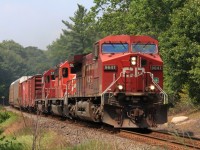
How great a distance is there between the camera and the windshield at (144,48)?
17.2 m

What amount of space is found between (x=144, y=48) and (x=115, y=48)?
1.13 m

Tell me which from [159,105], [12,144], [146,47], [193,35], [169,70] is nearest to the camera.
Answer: [12,144]

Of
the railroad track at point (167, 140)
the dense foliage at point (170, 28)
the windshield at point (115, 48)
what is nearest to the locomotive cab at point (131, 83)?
the windshield at point (115, 48)

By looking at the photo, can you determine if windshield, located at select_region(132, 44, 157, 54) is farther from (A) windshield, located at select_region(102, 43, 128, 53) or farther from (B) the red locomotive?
(A) windshield, located at select_region(102, 43, 128, 53)

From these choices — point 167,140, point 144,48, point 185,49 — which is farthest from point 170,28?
point 167,140

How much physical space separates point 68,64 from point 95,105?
7.52m

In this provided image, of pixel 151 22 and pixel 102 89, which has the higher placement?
pixel 151 22

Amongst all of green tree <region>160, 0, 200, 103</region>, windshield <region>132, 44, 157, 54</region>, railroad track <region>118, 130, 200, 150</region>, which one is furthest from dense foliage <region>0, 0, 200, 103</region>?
railroad track <region>118, 130, 200, 150</region>

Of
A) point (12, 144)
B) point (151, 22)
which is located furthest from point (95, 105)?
point (151, 22)

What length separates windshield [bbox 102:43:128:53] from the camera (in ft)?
56.4

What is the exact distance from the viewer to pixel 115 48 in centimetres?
1730

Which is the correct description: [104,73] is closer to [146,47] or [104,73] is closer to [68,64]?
[146,47]

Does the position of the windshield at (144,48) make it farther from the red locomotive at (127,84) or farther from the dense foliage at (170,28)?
the dense foliage at (170,28)

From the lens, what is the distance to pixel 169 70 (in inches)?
1153
